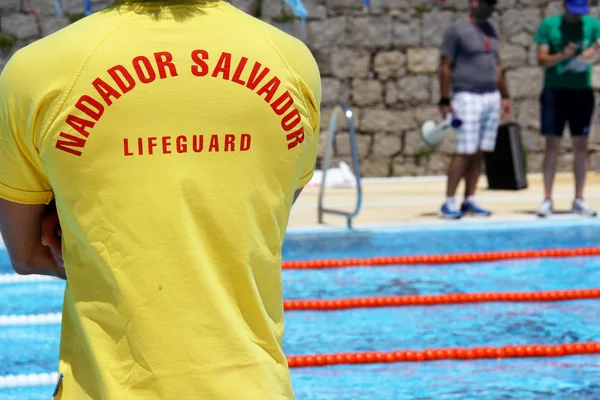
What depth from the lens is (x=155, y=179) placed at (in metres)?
1.48

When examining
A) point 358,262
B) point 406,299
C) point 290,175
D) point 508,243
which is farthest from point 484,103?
point 290,175

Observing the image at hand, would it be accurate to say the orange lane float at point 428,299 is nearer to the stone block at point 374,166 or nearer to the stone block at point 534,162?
the stone block at point 374,166

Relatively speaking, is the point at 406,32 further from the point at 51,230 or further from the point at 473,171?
the point at 51,230

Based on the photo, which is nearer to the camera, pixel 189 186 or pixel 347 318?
pixel 189 186

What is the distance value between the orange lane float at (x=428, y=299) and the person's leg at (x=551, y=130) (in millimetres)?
2253

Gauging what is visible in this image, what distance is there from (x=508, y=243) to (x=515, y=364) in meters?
3.16

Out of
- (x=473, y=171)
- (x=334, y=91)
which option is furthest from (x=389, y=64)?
(x=473, y=171)

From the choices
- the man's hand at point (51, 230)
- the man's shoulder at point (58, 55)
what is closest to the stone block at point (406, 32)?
the man's hand at point (51, 230)

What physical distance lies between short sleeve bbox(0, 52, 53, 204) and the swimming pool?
301cm

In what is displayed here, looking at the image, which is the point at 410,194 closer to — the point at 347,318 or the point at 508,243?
the point at 508,243

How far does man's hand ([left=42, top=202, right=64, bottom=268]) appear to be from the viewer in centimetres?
162

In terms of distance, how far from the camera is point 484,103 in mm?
8328

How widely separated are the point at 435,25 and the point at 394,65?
649mm

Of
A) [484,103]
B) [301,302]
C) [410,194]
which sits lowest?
[410,194]
